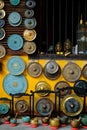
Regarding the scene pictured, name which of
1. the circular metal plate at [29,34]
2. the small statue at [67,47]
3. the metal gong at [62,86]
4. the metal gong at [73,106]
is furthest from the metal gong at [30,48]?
the metal gong at [73,106]

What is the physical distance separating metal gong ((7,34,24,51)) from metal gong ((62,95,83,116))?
1.27m

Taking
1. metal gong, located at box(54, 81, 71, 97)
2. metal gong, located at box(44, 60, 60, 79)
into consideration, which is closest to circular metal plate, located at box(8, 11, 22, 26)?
metal gong, located at box(44, 60, 60, 79)

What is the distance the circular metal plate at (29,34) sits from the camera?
4.86m

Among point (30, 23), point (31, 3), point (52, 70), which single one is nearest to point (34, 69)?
point (52, 70)

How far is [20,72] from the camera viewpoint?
16.2 feet

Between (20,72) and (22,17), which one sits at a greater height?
(22,17)

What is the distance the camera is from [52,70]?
16.0 feet

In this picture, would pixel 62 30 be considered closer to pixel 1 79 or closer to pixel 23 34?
pixel 23 34

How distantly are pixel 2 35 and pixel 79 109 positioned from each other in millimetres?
1873

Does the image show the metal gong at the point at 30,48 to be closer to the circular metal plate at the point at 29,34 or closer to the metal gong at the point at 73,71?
the circular metal plate at the point at 29,34

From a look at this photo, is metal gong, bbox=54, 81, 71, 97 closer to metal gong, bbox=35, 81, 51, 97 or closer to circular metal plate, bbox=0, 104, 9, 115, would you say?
metal gong, bbox=35, 81, 51, 97

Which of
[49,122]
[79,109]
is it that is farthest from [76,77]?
[49,122]

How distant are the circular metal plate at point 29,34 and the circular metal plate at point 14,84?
A: 70 cm

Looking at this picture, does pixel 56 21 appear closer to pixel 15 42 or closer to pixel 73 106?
pixel 15 42
